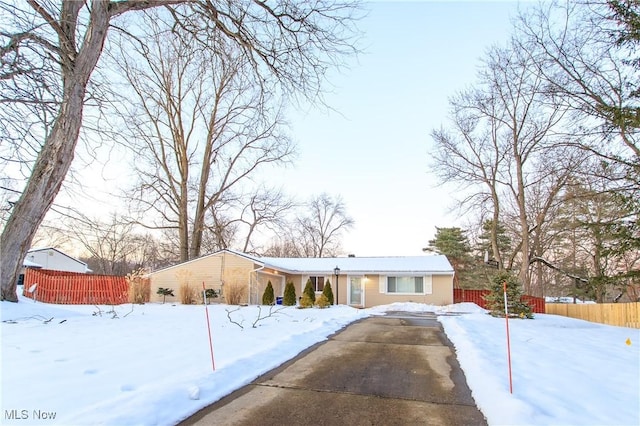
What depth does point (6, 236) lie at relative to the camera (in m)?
8.12

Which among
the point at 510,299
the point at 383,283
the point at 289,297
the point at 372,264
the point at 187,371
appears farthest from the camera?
the point at 372,264

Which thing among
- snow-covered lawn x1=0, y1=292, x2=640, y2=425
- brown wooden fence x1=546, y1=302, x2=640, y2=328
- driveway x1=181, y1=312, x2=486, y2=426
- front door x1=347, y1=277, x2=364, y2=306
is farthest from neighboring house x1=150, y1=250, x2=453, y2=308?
driveway x1=181, y1=312, x2=486, y2=426

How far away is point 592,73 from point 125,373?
Answer: 16006 millimetres

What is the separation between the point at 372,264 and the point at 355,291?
2.37 metres

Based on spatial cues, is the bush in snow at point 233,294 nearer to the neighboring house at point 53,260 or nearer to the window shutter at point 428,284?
the window shutter at point 428,284

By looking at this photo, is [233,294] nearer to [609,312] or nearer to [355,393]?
→ [355,393]

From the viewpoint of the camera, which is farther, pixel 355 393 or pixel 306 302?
pixel 306 302

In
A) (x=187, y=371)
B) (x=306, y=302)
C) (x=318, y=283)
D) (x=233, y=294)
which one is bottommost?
(x=306, y=302)

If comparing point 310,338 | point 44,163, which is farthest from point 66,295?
point 310,338

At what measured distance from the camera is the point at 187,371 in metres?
4.74

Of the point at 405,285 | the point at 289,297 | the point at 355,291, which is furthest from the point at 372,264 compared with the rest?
the point at 289,297

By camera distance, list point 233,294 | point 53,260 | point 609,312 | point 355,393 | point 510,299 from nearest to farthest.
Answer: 1. point 355,393
2. point 510,299
3. point 609,312
4. point 233,294
5. point 53,260

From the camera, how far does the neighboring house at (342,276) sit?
68.9 ft

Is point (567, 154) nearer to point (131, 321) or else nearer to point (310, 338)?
point (310, 338)
